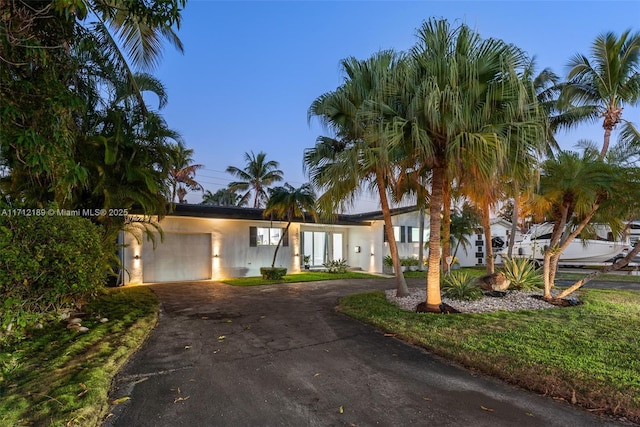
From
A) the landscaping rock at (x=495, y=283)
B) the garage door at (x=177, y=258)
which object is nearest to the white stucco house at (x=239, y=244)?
the garage door at (x=177, y=258)

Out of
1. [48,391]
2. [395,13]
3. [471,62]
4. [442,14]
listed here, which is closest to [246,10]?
[395,13]

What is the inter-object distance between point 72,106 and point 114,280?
394 inches

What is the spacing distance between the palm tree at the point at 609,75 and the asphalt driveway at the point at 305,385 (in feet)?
39.7

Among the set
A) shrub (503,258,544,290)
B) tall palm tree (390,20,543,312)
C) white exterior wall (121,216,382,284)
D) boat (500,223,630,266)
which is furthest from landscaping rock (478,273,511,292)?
boat (500,223,630,266)

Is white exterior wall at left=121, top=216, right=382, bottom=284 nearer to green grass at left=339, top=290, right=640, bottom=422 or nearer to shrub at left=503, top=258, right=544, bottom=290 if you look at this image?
green grass at left=339, top=290, right=640, bottom=422

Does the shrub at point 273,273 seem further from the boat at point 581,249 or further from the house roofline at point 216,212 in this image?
the boat at point 581,249

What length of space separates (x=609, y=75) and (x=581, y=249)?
10583 millimetres

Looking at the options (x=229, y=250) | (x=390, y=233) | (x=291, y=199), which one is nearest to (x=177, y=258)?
(x=229, y=250)

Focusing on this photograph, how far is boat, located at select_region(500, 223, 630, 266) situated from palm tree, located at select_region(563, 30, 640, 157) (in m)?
6.70

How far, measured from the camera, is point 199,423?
9.63 feet

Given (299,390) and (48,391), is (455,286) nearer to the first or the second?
(299,390)

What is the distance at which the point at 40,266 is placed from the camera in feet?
16.1

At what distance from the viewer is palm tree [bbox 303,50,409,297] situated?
6.59 m

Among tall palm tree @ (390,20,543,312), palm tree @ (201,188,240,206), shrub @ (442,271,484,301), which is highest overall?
palm tree @ (201,188,240,206)
